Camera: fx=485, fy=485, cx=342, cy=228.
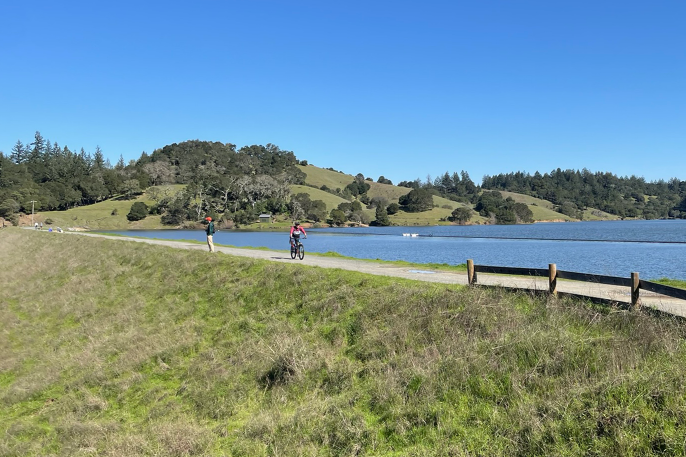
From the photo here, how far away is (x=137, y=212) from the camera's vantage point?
6230 inches

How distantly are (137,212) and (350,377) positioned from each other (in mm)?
161836

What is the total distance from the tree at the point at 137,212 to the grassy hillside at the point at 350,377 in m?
147

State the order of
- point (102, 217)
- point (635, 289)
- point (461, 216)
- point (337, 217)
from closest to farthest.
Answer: point (635, 289), point (102, 217), point (337, 217), point (461, 216)

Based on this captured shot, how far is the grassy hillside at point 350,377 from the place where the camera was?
7859 mm

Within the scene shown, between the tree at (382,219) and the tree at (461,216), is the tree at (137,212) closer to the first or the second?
the tree at (382,219)

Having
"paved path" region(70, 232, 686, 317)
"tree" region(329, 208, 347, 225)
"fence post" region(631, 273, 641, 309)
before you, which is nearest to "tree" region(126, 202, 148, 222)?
"tree" region(329, 208, 347, 225)

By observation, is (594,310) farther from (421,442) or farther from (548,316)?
(421,442)

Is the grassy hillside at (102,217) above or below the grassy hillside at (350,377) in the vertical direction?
above

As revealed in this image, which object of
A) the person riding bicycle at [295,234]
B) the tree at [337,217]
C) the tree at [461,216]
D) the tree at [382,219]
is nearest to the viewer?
the person riding bicycle at [295,234]

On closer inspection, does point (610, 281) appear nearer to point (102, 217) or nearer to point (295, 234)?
point (295, 234)

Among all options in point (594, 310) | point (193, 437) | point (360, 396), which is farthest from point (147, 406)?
point (594, 310)

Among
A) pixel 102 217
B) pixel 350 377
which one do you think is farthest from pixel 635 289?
pixel 102 217

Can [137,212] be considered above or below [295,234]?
above

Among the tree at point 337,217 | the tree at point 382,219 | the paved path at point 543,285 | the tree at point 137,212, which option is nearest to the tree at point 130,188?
the tree at point 137,212
